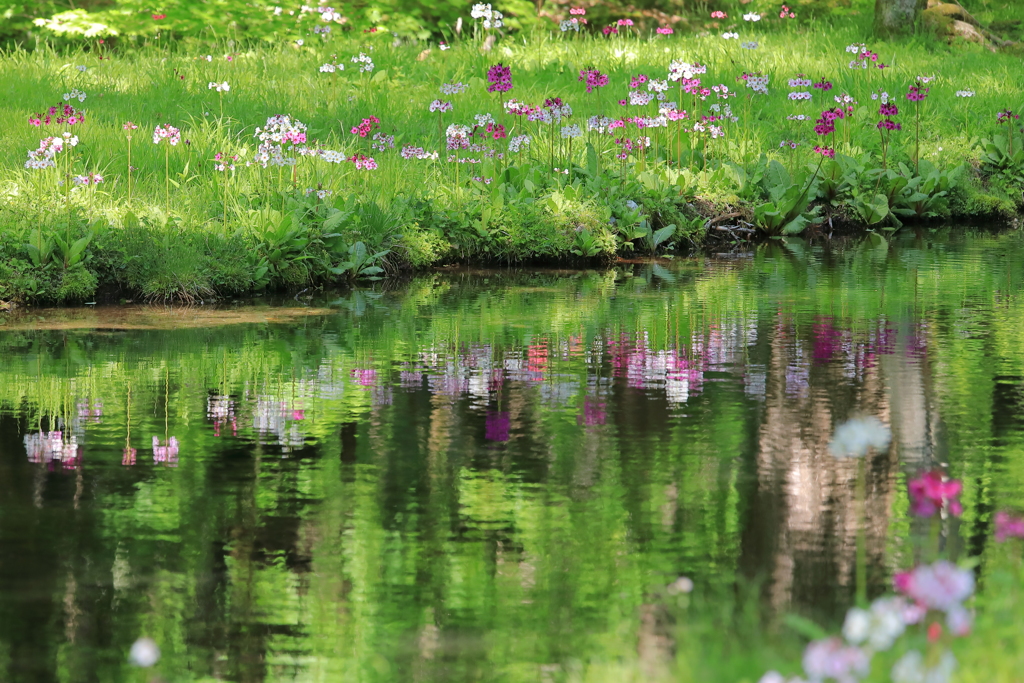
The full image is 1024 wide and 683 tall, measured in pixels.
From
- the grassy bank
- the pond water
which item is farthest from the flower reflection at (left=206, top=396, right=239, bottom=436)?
the grassy bank

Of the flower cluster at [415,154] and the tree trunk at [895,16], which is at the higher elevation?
the tree trunk at [895,16]

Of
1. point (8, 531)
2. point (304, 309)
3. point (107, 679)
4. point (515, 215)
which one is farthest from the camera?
point (515, 215)

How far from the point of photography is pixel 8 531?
487 cm

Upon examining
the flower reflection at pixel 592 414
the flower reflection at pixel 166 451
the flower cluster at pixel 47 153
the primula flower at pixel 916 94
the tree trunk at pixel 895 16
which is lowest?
the flower reflection at pixel 592 414

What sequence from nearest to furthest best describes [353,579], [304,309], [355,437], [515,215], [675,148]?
[353,579], [355,437], [304,309], [515,215], [675,148]

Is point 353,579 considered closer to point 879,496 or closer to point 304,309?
point 879,496

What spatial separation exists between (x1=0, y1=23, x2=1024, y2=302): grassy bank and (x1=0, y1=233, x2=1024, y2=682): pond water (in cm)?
92

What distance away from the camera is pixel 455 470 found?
5.67 metres

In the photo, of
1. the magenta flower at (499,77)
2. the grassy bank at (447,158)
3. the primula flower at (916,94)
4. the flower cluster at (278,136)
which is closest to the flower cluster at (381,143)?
the grassy bank at (447,158)

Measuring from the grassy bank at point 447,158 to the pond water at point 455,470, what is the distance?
921 mm

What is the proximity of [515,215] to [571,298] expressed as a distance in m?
1.87

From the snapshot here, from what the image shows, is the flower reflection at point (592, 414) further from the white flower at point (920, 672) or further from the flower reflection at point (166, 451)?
the white flower at point (920, 672)

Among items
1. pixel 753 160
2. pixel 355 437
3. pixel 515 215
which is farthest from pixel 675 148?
pixel 355 437

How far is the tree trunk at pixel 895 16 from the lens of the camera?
21984 millimetres
